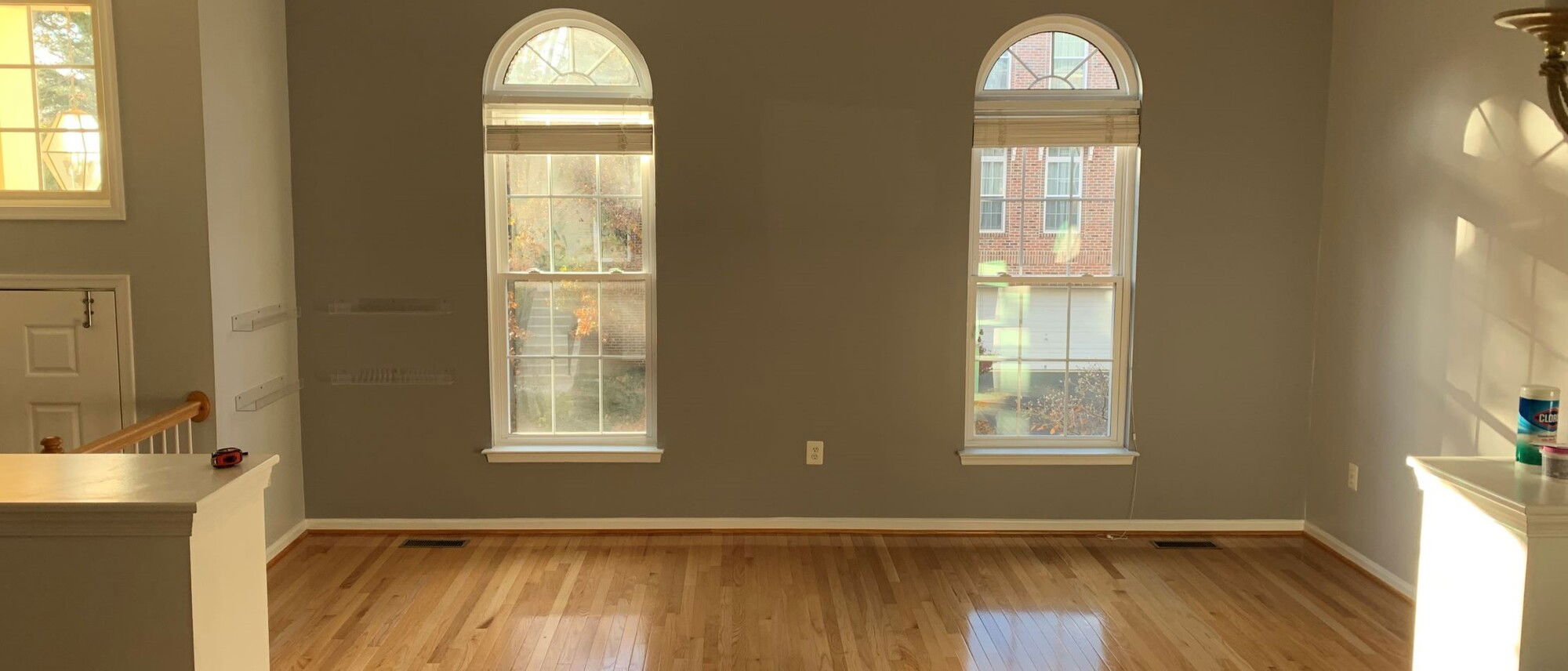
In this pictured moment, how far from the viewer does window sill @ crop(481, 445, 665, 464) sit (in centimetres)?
463

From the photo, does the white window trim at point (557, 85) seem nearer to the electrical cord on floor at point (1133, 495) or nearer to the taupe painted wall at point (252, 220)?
the taupe painted wall at point (252, 220)

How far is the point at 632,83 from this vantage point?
458 centimetres

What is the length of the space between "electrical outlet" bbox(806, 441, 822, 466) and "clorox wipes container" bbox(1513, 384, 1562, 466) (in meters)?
2.72

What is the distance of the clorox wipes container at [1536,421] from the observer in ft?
7.93

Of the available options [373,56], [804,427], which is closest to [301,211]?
[373,56]

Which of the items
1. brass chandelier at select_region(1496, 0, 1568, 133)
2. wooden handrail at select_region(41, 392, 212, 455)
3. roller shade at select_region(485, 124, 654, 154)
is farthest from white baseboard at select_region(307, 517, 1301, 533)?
brass chandelier at select_region(1496, 0, 1568, 133)

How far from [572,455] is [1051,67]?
271 centimetres

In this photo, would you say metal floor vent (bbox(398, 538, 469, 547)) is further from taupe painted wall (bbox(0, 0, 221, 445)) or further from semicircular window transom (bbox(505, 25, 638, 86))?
semicircular window transom (bbox(505, 25, 638, 86))

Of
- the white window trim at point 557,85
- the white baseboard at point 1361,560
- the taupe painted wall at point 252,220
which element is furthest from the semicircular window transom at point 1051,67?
the taupe painted wall at point 252,220

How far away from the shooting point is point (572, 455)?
464 centimetres

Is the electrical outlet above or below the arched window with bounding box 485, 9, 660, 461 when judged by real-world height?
below

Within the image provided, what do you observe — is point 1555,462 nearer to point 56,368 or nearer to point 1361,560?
point 1361,560

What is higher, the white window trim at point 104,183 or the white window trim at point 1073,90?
the white window trim at point 1073,90

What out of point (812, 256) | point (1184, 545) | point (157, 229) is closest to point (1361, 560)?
point (1184, 545)
